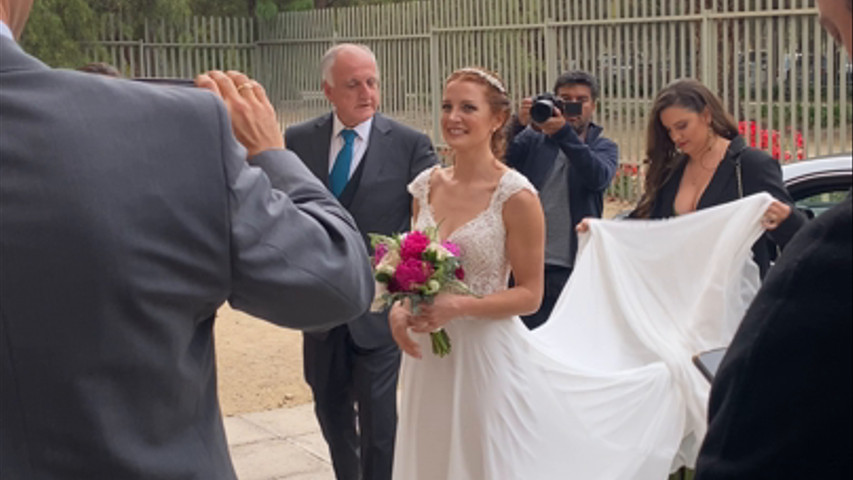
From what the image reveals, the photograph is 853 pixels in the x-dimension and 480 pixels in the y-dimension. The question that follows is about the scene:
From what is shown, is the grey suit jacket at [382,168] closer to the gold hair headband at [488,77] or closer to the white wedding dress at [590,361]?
the white wedding dress at [590,361]

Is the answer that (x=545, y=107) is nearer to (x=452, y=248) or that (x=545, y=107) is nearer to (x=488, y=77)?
(x=488, y=77)

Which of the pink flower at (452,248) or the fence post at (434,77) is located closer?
the pink flower at (452,248)

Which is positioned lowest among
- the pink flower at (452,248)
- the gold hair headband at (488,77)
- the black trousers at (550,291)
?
the black trousers at (550,291)

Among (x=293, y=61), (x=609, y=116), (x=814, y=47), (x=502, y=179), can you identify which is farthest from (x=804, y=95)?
(x=293, y=61)

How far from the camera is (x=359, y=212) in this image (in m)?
5.96

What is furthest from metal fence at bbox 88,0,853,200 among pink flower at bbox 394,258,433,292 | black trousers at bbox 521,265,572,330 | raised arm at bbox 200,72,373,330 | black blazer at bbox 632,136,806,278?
raised arm at bbox 200,72,373,330

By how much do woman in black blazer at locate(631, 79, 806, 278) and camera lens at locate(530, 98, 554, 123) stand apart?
529mm

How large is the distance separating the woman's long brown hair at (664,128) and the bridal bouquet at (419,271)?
4.65 ft

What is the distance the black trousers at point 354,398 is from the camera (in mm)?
5793

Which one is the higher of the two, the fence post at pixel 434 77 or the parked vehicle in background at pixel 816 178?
the fence post at pixel 434 77

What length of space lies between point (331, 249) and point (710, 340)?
11.4ft

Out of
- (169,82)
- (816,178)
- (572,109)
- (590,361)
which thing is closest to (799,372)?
(169,82)

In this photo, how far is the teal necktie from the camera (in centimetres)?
606

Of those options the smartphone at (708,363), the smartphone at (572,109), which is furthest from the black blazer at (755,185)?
the smartphone at (708,363)
